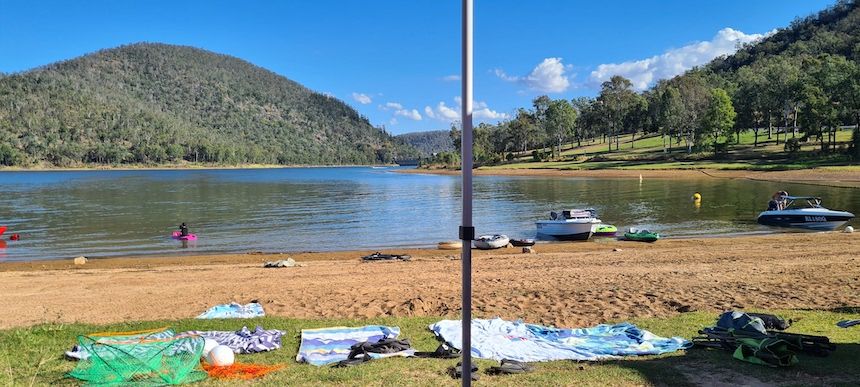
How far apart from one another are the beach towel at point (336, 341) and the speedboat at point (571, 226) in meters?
18.2

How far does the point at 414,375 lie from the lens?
277 inches

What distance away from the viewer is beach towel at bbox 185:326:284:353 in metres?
8.72

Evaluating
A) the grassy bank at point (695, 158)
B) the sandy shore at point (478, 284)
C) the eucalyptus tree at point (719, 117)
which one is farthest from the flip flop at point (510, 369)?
the eucalyptus tree at point (719, 117)

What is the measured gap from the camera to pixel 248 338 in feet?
30.2

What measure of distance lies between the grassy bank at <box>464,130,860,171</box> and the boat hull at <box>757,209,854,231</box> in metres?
39.9

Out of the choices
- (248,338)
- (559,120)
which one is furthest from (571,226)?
(559,120)

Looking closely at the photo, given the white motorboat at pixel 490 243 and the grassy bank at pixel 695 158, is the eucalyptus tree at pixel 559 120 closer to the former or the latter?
the grassy bank at pixel 695 158

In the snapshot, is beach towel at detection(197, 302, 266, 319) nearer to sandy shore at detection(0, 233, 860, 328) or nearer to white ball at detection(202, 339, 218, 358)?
sandy shore at detection(0, 233, 860, 328)

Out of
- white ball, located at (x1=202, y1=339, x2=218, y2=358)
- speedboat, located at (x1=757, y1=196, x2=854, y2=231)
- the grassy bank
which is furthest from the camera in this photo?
the grassy bank

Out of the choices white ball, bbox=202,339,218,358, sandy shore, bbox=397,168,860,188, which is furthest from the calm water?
white ball, bbox=202,339,218,358

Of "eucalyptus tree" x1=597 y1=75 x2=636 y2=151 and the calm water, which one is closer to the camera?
the calm water

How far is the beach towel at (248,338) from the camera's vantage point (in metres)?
8.72

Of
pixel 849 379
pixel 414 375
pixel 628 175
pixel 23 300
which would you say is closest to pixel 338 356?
pixel 414 375

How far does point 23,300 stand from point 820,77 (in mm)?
91953
